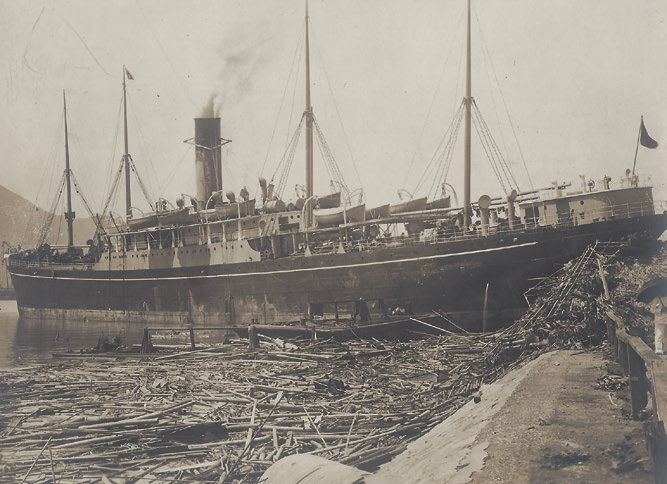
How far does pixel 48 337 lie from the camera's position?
30172mm

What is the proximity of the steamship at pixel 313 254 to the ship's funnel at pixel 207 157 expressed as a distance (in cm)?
6

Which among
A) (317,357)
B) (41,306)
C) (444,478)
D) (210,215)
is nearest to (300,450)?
(444,478)

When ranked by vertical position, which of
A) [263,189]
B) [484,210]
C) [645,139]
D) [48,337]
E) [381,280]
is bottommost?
[48,337]

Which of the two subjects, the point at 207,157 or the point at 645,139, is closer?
the point at 645,139

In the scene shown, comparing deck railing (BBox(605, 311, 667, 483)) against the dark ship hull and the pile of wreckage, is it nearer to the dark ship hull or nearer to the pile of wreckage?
the pile of wreckage

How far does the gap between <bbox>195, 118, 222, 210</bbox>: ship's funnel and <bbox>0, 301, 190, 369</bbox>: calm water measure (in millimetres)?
7732

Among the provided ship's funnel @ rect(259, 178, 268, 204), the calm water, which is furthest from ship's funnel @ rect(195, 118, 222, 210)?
the calm water

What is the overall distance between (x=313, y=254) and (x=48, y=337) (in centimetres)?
1365

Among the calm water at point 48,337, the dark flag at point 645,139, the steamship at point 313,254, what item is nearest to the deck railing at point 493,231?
the steamship at point 313,254

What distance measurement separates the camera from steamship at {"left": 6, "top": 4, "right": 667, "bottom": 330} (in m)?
21.2

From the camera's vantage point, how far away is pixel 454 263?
2225 centimetres

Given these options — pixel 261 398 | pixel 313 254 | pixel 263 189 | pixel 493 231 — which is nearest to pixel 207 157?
pixel 263 189

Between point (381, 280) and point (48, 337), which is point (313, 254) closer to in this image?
point (381, 280)

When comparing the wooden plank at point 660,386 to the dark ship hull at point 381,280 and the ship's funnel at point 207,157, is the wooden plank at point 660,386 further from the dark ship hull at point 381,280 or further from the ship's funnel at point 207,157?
the ship's funnel at point 207,157
